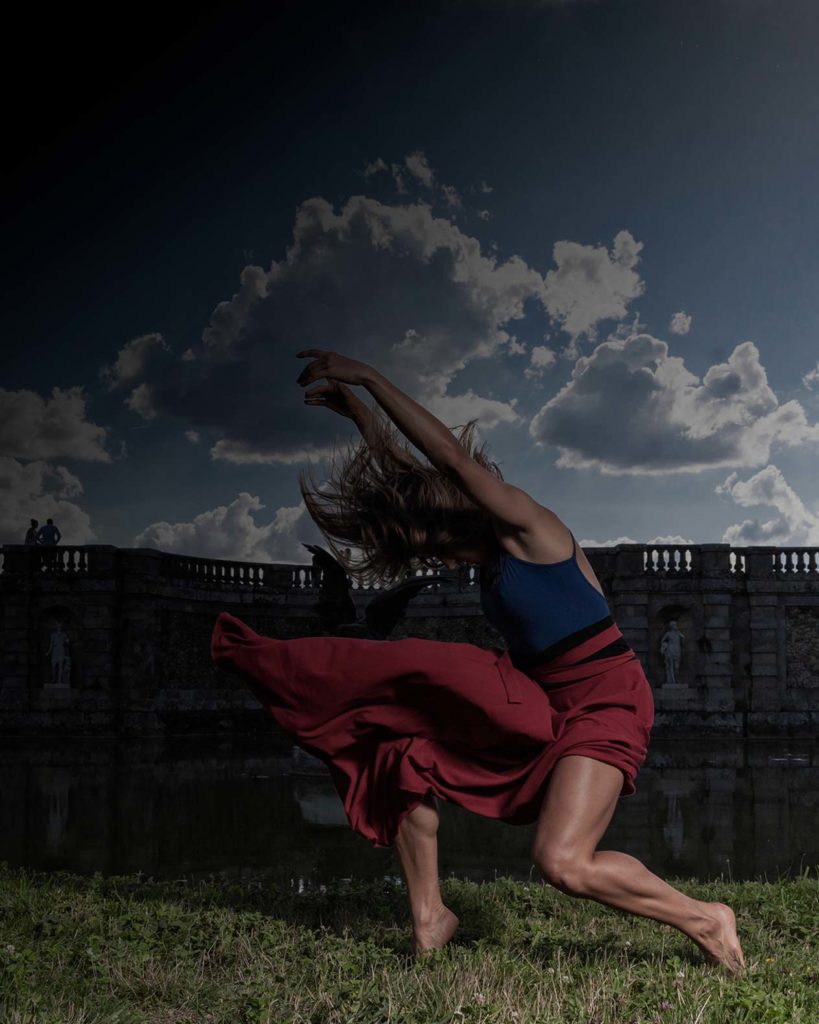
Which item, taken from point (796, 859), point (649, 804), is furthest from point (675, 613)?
point (796, 859)

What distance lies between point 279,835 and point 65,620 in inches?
639

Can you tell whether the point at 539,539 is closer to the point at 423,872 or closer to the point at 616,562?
the point at 423,872

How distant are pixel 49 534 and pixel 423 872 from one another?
72.2ft

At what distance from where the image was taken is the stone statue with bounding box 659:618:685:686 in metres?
21.9

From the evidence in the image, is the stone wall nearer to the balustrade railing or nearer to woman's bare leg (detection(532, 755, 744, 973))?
the balustrade railing

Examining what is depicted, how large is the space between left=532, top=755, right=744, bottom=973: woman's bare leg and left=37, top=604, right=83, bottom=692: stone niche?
815 inches

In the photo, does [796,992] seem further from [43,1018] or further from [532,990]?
[43,1018]

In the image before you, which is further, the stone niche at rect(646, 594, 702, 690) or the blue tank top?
the stone niche at rect(646, 594, 702, 690)

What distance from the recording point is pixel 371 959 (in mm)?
3650

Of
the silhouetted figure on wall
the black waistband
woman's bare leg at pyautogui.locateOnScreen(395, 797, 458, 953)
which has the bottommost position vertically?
woman's bare leg at pyautogui.locateOnScreen(395, 797, 458, 953)

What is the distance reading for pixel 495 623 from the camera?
11.5ft

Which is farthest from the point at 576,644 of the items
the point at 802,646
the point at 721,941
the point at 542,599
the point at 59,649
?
the point at 802,646

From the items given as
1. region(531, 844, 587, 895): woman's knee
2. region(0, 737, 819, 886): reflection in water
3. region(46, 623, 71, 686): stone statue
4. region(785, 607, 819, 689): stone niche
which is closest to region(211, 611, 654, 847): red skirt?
region(531, 844, 587, 895): woman's knee

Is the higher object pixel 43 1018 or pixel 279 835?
pixel 43 1018
